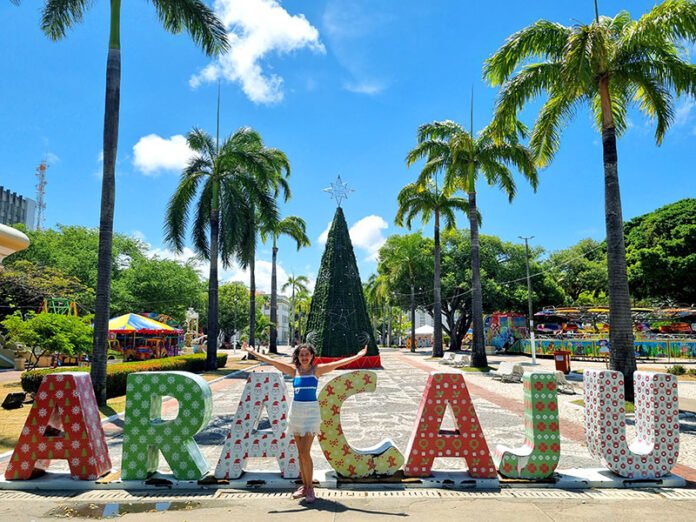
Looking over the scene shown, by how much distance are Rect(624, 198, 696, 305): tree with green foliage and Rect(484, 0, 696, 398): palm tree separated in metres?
25.3

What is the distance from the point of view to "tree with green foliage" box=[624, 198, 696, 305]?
33969 mm

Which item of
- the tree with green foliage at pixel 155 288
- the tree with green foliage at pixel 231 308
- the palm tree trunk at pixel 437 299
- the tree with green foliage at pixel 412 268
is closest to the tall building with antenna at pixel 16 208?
the tree with green foliage at pixel 231 308

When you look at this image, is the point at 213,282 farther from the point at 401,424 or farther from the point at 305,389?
the point at 305,389

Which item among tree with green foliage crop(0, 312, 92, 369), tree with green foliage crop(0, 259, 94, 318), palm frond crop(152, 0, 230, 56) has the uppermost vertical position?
palm frond crop(152, 0, 230, 56)

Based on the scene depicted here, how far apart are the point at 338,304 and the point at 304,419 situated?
1800 centimetres

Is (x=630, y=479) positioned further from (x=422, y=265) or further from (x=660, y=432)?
(x=422, y=265)

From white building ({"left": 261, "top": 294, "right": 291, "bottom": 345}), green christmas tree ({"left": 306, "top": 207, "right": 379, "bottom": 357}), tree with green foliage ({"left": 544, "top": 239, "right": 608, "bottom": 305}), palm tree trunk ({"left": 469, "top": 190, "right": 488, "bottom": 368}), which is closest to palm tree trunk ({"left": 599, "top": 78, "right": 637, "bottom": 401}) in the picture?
palm tree trunk ({"left": 469, "top": 190, "right": 488, "bottom": 368})

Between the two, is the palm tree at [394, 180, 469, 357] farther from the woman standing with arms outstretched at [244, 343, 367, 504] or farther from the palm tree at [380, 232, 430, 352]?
the woman standing with arms outstretched at [244, 343, 367, 504]

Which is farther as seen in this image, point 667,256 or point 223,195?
point 667,256

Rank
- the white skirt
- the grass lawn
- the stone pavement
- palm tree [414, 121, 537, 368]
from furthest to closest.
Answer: palm tree [414, 121, 537, 368], the grass lawn, the white skirt, the stone pavement

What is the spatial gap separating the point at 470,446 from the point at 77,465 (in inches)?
181

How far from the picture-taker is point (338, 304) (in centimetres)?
2306

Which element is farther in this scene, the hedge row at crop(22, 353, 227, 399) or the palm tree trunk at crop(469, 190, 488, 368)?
the palm tree trunk at crop(469, 190, 488, 368)

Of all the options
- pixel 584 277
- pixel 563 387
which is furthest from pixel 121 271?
pixel 584 277
